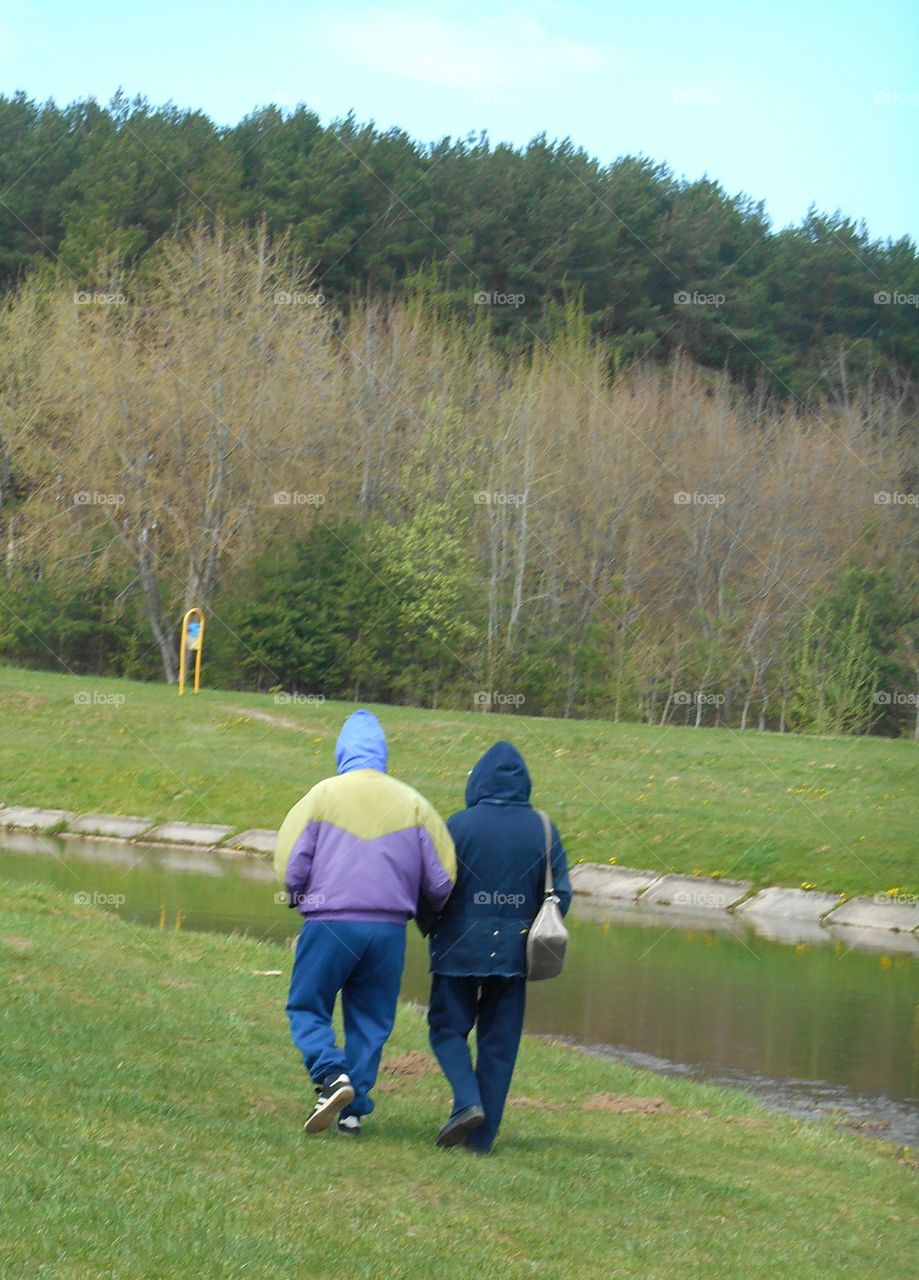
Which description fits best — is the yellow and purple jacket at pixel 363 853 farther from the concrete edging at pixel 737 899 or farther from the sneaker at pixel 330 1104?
the concrete edging at pixel 737 899

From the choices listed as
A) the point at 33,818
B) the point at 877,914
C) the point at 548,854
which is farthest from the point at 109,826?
the point at 548,854

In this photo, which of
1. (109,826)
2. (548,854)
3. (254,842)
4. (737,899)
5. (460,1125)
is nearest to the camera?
(460,1125)

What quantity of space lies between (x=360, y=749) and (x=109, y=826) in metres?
18.4

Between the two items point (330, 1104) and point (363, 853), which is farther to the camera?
point (363, 853)

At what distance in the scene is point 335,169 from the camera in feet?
212

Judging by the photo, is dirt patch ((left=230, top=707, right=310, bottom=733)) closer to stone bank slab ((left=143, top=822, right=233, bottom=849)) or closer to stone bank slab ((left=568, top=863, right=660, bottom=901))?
stone bank slab ((left=143, top=822, right=233, bottom=849))

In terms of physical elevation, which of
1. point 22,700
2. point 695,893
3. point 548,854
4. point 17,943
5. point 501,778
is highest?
point 501,778

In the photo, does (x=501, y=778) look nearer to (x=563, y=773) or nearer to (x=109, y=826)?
(x=109, y=826)

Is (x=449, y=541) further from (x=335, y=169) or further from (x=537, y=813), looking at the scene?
(x=537, y=813)

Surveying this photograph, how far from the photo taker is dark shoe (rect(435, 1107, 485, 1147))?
748 centimetres

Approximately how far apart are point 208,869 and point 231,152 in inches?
1982

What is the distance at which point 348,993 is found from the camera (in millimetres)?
7734

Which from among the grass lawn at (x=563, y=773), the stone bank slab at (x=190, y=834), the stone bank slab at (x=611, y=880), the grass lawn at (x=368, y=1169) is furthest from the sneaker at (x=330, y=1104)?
the stone bank slab at (x=190, y=834)

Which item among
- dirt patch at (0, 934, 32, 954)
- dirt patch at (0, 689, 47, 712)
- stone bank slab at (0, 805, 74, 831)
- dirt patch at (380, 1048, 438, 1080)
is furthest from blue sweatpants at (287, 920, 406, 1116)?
dirt patch at (0, 689, 47, 712)
